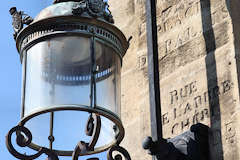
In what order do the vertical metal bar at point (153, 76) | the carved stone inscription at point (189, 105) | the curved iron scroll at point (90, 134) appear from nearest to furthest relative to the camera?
the vertical metal bar at point (153, 76) < the curved iron scroll at point (90, 134) < the carved stone inscription at point (189, 105)

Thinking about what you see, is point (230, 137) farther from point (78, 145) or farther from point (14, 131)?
point (14, 131)

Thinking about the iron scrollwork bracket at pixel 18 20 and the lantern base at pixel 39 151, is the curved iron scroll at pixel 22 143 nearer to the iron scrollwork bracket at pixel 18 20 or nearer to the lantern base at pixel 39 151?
the lantern base at pixel 39 151

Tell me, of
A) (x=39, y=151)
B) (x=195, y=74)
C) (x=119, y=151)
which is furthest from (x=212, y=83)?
(x=39, y=151)

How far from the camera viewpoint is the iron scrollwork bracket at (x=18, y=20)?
3615 millimetres

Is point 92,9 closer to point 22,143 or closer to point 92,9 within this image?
point 92,9

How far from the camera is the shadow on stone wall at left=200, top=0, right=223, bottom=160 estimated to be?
138 inches

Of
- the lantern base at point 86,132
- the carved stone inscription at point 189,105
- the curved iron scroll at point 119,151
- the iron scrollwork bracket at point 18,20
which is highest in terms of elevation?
the iron scrollwork bracket at point 18,20

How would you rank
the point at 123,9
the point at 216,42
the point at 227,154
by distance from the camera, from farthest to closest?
the point at 123,9 < the point at 216,42 < the point at 227,154

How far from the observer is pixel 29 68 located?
143 inches

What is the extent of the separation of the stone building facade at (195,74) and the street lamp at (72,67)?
0.32 metres

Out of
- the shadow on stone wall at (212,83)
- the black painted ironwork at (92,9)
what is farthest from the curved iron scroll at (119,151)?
the black painted ironwork at (92,9)

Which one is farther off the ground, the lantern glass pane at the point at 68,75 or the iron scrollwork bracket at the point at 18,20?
the iron scrollwork bracket at the point at 18,20

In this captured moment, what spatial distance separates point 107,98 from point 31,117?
33 cm

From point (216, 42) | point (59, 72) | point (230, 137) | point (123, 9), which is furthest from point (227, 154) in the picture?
point (123, 9)
